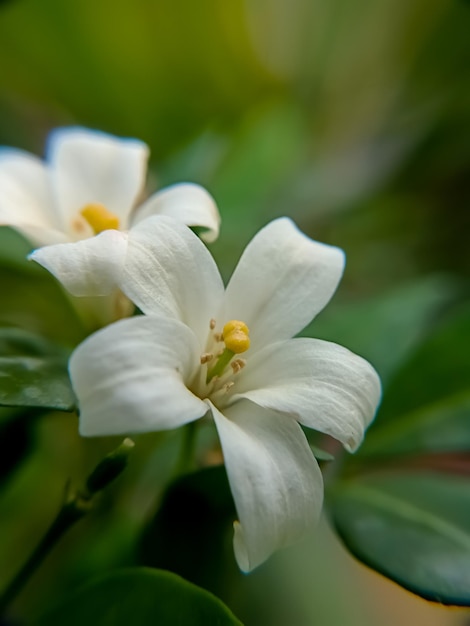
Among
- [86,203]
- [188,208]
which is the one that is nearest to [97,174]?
[86,203]

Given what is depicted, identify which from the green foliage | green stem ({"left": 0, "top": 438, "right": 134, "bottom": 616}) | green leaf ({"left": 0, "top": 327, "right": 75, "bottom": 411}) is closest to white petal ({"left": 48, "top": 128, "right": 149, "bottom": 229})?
green leaf ({"left": 0, "top": 327, "right": 75, "bottom": 411})

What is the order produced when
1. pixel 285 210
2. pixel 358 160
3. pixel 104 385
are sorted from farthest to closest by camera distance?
1. pixel 358 160
2. pixel 285 210
3. pixel 104 385

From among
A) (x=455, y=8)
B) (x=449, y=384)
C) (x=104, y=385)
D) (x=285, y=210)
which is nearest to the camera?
(x=104, y=385)

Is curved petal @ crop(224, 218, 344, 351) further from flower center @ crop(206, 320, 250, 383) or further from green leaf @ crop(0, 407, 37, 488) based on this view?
green leaf @ crop(0, 407, 37, 488)

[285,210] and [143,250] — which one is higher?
[143,250]

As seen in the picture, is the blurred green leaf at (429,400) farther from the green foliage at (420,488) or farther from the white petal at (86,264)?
the white petal at (86,264)

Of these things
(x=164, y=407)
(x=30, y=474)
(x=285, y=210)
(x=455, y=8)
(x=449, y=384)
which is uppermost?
(x=455, y=8)

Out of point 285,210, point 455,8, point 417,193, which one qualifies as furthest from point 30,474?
point 455,8

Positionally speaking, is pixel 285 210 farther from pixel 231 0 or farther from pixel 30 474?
pixel 30 474
